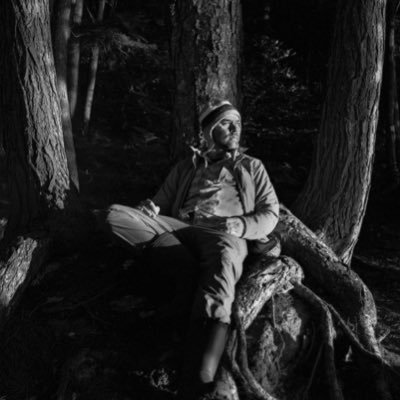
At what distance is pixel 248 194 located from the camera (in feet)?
15.4

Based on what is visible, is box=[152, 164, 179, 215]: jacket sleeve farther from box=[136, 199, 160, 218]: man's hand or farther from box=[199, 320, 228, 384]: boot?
box=[199, 320, 228, 384]: boot

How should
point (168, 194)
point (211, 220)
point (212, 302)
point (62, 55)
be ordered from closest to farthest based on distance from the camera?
point (212, 302) → point (211, 220) → point (168, 194) → point (62, 55)

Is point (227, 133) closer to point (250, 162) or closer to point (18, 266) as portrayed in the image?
point (250, 162)

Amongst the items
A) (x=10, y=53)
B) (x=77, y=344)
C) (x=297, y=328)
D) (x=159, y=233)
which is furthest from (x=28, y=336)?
(x=10, y=53)

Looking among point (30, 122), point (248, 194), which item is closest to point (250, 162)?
point (248, 194)

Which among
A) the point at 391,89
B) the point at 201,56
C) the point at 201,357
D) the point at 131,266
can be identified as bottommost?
the point at 201,357

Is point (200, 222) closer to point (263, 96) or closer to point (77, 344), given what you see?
point (77, 344)

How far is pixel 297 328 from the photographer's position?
4641mm

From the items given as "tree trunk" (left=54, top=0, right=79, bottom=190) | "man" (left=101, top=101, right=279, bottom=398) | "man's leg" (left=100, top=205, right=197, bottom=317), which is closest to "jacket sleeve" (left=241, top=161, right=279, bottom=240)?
"man" (left=101, top=101, right=279, bottom=398)

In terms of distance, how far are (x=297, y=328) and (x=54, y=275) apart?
2239 millimetres

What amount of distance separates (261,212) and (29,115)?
2.37 m

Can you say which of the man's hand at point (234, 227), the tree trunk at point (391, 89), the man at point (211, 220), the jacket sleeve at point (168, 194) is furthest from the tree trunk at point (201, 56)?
the tree trunk at point (391, 89)

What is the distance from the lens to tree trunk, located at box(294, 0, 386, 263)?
5477mm

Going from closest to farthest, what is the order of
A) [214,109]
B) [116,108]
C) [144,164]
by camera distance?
[214,109], [144,164], [116,108]
